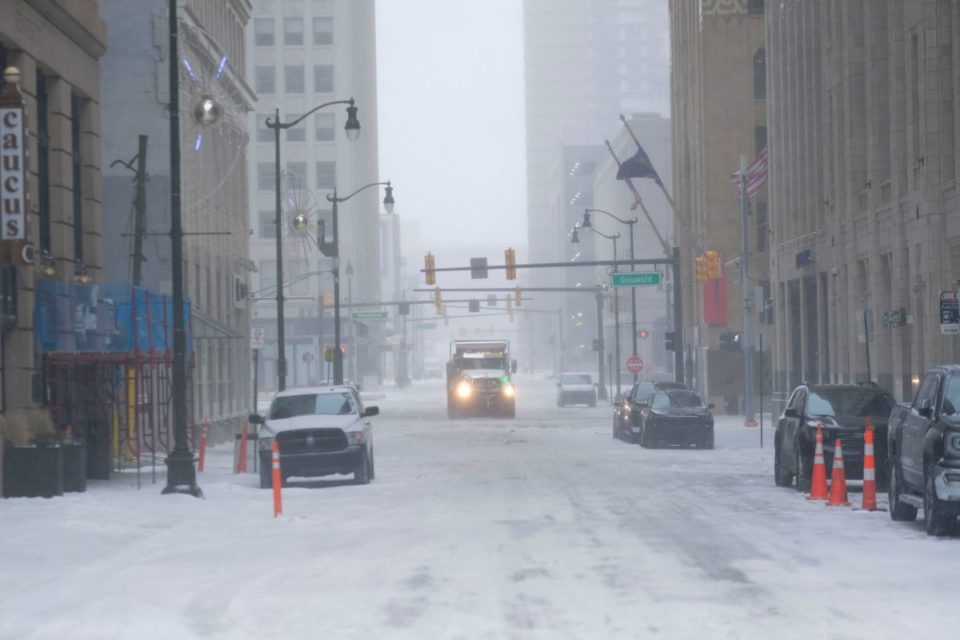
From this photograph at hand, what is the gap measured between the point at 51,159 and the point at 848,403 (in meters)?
14.5

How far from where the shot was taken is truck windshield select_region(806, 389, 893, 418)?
25966mm

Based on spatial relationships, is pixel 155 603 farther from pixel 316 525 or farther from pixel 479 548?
pixel 316 525

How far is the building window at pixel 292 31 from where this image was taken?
4771 inches

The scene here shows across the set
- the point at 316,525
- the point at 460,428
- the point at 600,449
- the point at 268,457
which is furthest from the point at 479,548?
the point at 460,428

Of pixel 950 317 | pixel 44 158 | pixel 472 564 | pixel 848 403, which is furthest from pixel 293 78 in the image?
pixel 472 564

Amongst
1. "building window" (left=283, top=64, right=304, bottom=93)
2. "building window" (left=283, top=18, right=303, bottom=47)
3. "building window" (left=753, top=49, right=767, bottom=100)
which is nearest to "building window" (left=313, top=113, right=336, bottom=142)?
"building window" (left=283, top=64, right=304, bottom=93)

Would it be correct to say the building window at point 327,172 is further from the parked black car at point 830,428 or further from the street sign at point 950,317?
the parked black car at point 830,428

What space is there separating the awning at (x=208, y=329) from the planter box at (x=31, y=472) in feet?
51.2

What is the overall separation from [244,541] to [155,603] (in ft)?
17.4

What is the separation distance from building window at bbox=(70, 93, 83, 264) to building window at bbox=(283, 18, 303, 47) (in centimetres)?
9241

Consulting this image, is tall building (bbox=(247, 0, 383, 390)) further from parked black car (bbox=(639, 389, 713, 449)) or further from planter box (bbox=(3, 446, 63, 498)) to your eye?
planter box (bbox=(3, 446, 63, 498))

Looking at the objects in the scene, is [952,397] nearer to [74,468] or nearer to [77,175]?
[74,468]

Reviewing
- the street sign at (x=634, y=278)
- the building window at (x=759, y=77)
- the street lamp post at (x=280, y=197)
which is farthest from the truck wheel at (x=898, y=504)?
the building window at (x=759, y=77)

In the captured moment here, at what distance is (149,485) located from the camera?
1104 inches
